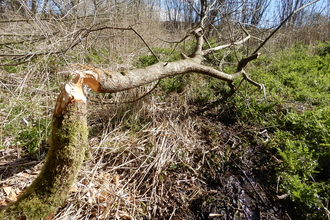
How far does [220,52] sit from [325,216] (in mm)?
4418

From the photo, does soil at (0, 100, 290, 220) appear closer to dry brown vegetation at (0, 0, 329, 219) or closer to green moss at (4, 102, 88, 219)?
dry brown vegetation at (0, 0, 329, 219)

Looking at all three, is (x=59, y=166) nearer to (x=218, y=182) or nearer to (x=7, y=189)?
(x=7, y=189)

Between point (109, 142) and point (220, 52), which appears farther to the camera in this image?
point (220, 52)

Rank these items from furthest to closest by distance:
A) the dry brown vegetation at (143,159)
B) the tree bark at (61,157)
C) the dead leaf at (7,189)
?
the dry brown vegetation at (143,159), the dead leaf at (7,189), the tree bark at (61,157)

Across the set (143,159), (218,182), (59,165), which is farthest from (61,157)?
(218,182)

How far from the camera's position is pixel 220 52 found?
5.17 meters

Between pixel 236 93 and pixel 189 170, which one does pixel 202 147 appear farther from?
pixel 236 93

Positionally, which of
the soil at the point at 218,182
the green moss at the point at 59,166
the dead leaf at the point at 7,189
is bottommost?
the soil at the point at 218,182

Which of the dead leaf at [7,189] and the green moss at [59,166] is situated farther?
the dead leaf at [7,189]

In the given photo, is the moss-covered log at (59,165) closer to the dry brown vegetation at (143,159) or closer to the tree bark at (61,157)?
the tree bark at (61,157)

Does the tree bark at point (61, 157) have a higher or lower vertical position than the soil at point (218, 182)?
higher

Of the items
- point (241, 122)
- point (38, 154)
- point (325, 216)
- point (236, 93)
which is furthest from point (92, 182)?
point (236, 93)

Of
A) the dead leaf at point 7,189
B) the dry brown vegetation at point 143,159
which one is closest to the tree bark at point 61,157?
the dry brown vegetation at point 143,159

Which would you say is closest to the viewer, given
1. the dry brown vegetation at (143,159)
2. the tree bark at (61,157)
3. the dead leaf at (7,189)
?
the tree bark at (61,157)
